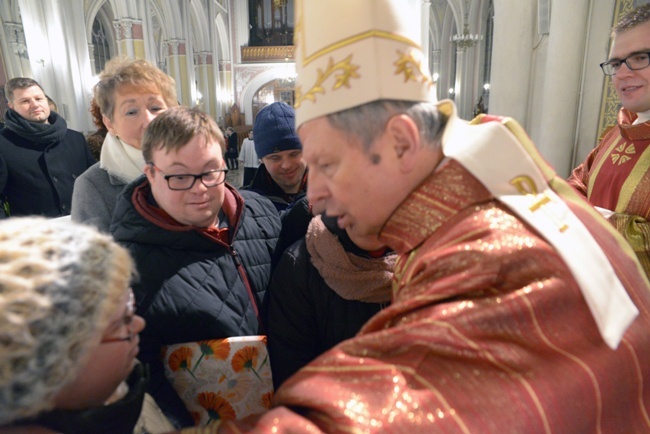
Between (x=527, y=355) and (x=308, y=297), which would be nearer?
(x=527, y=355)

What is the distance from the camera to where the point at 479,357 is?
0.72m

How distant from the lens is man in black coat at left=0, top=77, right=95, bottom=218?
2.96 m

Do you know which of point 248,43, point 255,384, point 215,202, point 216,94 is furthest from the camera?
point 248,43

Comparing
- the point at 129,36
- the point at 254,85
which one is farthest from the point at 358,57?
the point at 254,85

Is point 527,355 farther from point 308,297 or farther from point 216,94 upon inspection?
point 216,94

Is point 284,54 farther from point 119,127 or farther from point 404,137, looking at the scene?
point 404,137

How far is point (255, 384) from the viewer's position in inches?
53.0

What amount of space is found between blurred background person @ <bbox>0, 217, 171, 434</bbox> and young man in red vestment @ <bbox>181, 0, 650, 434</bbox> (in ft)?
0.86

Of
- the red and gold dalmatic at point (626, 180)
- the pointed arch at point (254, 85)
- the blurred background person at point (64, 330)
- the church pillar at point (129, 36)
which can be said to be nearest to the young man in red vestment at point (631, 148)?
the red and gold dalmatic at point (626, 180)

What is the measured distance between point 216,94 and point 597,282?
21.9m

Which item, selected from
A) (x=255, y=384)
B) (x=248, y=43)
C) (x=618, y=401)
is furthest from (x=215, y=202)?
(x=248, y=43)

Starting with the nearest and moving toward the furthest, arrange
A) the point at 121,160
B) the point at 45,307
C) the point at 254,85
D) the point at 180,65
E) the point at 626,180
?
the point at 45,307
the point at 121,160
the point at 626,180
the point at 180,65
the point at 254,85

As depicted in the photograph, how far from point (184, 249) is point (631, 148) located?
2.33 m

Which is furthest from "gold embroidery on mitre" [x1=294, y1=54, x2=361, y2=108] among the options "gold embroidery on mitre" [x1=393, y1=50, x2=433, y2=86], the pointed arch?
the pointed arch
